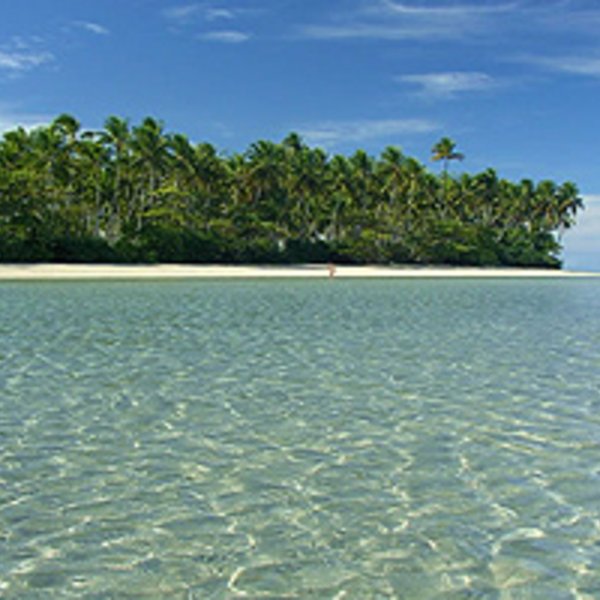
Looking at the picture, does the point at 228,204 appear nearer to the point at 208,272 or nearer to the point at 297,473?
the point at 208,272

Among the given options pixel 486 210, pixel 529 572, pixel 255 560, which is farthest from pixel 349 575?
pixel 486 210

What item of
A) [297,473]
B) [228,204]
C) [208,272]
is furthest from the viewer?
[228,204]

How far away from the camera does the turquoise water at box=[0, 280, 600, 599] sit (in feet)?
16.6

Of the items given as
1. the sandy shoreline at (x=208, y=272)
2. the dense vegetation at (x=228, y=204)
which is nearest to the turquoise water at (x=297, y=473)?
the sandy shoreline at (x=208, y=272)

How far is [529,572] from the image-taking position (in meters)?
5.12

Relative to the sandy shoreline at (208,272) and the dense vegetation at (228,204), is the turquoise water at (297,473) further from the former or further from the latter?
the dense vegetation at (228,204)

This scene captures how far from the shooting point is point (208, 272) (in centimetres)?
6325

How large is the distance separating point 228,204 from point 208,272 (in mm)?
16932

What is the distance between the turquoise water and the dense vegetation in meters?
49.5

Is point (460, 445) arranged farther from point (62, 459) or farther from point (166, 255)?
point (166, 255)

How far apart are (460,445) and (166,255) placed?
204ft

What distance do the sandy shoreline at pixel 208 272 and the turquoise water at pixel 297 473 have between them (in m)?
39.1

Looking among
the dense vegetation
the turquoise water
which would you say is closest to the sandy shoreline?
the dense vegetation

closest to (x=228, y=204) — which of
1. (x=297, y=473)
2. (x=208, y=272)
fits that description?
(x=208, y=272)
